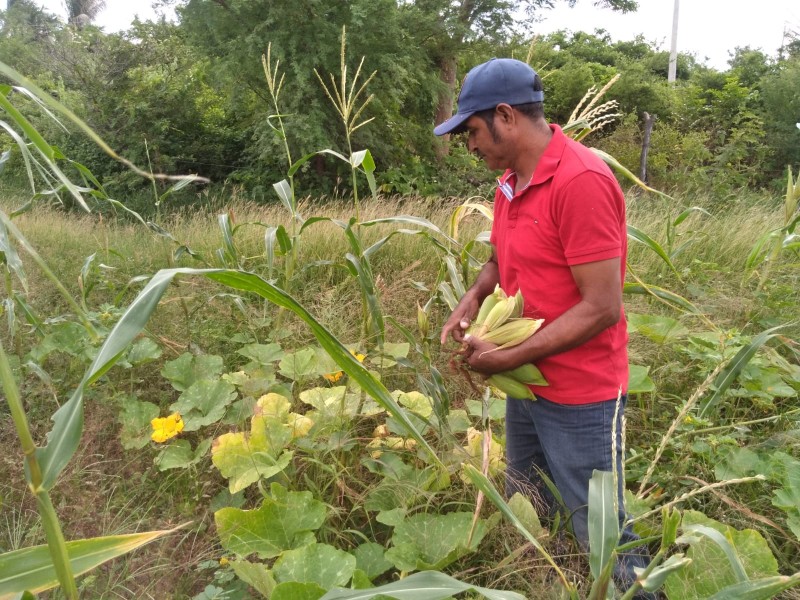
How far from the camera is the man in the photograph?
142cm

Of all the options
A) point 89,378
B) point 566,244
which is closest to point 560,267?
point 566,244

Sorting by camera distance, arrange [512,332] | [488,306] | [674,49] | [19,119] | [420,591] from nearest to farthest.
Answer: [19,119], [420,591], [512,332], [488,306], [674,49]

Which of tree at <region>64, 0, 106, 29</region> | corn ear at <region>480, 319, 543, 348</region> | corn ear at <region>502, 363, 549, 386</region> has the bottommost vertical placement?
corn ear at <region>502, 363, 549, 386</region>

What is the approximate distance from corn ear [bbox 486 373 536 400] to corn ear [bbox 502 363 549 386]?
14 mm

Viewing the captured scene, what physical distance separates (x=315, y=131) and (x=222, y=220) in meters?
5.51

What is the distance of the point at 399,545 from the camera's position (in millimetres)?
1636

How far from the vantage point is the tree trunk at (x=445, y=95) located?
9.54 metres

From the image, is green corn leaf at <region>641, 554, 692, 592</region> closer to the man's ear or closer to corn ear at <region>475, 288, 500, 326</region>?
corn ear at <region>475, 288, 500, 326</region>

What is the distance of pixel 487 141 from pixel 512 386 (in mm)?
706

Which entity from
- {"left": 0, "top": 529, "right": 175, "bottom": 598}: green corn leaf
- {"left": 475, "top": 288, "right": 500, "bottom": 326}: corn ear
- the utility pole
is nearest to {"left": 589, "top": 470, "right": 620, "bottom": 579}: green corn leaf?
{"left": 475, "top": 288, "right": 500, "bottom": 326}: corn ear

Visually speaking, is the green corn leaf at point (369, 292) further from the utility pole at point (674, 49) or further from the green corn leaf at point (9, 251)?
the utility pole at point (674, 49)

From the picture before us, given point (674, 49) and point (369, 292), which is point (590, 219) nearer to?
point (369, 292)

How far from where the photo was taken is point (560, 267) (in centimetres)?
154

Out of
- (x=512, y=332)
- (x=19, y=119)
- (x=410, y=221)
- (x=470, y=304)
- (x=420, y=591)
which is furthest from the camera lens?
(x=410, y=221)
